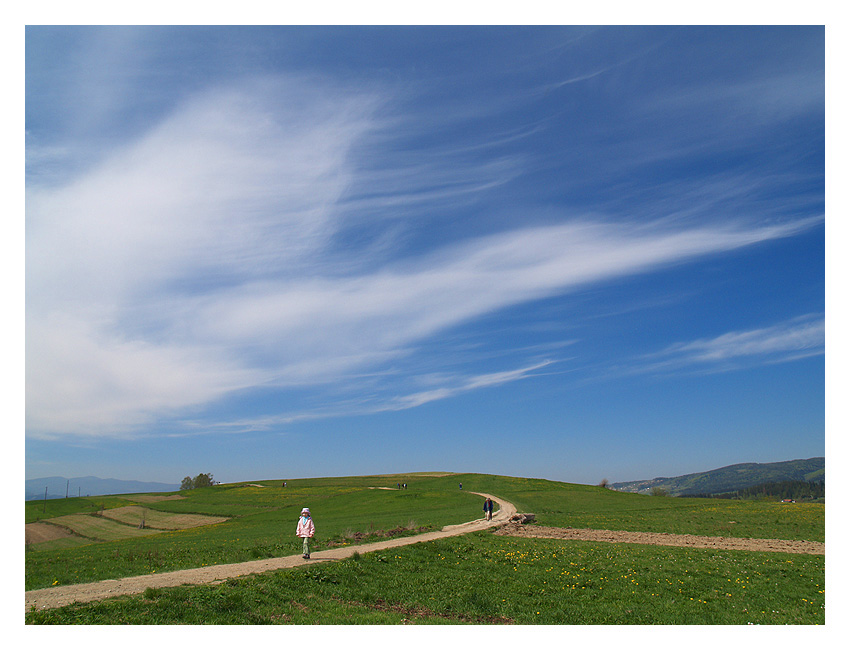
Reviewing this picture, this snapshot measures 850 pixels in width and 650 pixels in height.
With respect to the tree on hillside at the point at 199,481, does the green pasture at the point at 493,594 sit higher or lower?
higher

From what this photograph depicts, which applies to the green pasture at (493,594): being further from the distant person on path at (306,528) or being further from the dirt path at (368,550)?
the distant person on path at (306,528)

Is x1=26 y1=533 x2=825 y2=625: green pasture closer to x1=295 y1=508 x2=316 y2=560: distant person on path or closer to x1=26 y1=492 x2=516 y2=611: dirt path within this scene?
x1=26 y1=492 x2=516 y2=611: dirt path

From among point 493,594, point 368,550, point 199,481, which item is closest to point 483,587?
point 493,594

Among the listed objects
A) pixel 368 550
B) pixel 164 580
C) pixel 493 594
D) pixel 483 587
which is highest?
pixel 164 580

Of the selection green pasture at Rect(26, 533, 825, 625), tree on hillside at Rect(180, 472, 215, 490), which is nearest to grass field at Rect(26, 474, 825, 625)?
green pasture at Rect(26, 533, 825, 625)

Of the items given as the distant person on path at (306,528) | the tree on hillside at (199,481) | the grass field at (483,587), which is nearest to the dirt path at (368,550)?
the distant person on path at (306,528)

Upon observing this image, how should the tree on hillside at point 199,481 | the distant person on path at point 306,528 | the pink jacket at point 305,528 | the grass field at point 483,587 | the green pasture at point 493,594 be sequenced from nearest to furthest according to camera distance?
the green pasture at point 493,594 < the grass field at point 483,587 < the distant person on path at point 306,528 < the pink jacket at point 305,528 < the tree on hillside at point 199,481

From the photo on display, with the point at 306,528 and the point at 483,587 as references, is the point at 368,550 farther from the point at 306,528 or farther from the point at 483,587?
the point at 483,587

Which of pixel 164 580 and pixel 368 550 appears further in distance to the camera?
pixel 368 550

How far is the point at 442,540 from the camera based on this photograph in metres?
29.3

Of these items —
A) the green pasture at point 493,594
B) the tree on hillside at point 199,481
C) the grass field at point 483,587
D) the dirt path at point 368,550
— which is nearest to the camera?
the green pasture at point 493,594

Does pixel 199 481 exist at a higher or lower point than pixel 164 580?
lower
